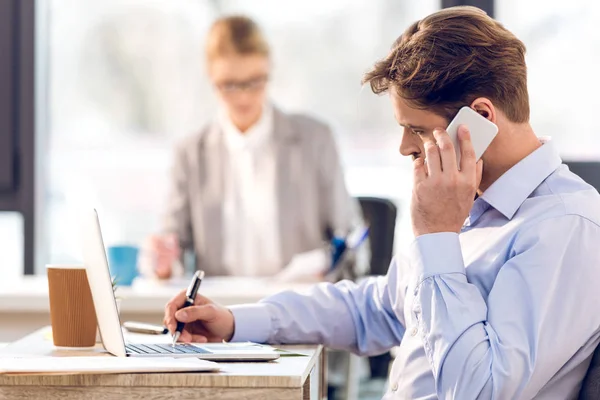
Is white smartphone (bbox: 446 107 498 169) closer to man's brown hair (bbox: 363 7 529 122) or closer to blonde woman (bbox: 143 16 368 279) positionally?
man's brown hair (bbox: 363 7 529 122)

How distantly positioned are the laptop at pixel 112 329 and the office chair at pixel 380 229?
189 centimetres

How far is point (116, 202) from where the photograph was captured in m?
4.69

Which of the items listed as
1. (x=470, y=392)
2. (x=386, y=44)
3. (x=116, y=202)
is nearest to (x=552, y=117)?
(x=386, y=44)

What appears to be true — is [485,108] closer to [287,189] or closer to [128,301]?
[128,301]

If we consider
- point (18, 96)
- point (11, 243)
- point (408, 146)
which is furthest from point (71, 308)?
point (11, 243)

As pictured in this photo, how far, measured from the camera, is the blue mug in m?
2.78

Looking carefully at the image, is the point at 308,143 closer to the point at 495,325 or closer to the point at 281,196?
the point at 281,196

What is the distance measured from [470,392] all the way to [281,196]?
→ 2.30m

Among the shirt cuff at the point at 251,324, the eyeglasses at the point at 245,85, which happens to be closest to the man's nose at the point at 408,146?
the shirt cuff at the point at 251,324

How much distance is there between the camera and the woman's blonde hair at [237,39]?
11.5ft

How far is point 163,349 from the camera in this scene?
149 centimetres

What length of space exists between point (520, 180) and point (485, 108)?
0.42 ft

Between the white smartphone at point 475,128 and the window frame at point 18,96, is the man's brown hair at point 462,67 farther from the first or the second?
the window frame at point 18,96

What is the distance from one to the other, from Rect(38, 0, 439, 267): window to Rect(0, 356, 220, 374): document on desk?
3224 millimetres
